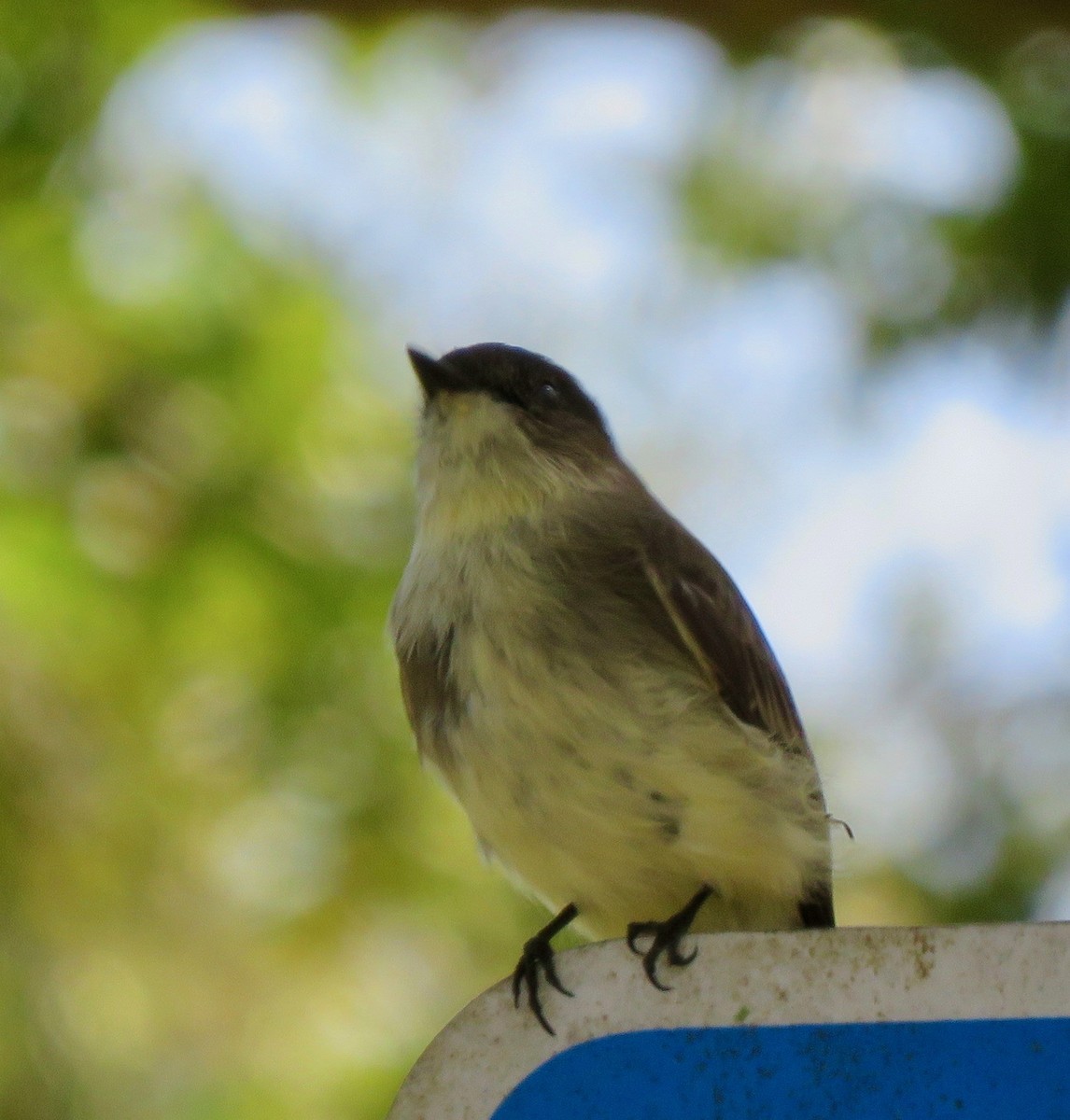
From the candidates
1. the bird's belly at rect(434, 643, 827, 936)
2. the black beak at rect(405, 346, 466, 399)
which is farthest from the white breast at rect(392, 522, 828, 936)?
the black beak at rect(405, 346, 466, 399)

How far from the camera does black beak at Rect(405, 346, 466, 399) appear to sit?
2898 mm

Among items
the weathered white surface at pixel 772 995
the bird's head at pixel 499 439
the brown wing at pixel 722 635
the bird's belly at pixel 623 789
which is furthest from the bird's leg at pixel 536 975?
the bird's head at pixel 499 439

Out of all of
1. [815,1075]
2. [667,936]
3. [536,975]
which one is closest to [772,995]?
[815,1075]

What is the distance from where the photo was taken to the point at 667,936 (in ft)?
6.10

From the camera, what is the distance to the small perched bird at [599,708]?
2.18 metres

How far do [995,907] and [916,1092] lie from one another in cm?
298

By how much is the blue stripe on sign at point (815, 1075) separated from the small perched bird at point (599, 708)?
39cm

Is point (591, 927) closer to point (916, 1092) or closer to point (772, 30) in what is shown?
point (916, 1092)

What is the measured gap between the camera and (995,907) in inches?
167

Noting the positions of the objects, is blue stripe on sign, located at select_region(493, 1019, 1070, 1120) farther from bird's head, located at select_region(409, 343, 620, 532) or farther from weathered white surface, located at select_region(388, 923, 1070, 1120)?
bird's head, located at select_region(409, 343, 620, 532)

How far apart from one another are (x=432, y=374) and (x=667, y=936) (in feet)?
4.36

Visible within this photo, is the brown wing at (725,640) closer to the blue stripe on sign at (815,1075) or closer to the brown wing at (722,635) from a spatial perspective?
the brown wing at (722,635)

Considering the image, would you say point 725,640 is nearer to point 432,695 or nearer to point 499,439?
point 432,695

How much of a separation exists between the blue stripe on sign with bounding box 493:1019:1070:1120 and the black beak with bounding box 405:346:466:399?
5.31ft
